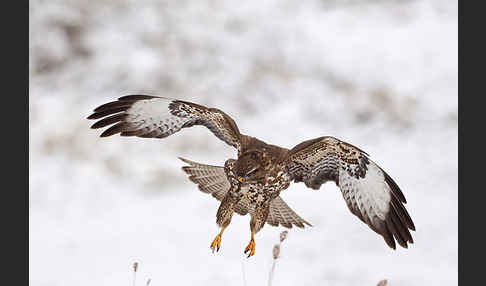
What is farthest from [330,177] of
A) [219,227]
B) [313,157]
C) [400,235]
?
[219,227]

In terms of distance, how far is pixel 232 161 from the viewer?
6.86 ft

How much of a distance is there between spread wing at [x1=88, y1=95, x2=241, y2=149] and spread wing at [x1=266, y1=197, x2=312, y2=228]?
0.45 meters

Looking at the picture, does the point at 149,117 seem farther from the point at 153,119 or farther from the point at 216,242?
the point at 216,242

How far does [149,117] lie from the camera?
7.62 ft

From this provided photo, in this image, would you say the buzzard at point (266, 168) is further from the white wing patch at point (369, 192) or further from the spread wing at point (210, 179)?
the spread wing at point (210, 179)

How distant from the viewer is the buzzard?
2072 mm

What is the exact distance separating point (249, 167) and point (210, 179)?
55 centimetres

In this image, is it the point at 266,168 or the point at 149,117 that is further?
the point at 149,117

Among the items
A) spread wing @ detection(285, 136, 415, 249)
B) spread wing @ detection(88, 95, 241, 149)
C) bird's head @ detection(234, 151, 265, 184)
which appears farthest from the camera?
spread wing @ detection(88, 95, 241, 149)

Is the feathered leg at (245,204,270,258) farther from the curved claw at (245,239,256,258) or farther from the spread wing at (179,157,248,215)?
the spread wing at (179,157,248,215)

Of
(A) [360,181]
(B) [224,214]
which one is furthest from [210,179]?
(A) [360,181]

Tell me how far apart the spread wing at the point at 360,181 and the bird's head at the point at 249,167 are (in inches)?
6.0

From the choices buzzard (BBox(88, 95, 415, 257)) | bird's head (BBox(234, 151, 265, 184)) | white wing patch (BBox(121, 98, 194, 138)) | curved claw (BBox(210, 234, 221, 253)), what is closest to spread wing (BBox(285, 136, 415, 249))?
buzzard (BBox(88, 95, 415, 257))

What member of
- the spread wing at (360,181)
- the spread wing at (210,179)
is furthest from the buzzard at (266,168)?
the spread wing at (210,179)
